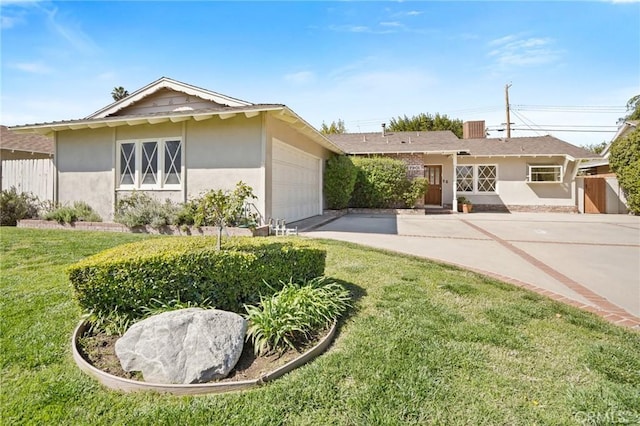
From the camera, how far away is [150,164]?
1004 centimetres

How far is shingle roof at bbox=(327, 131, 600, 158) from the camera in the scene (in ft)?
56.6

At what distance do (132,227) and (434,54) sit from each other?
38.2 ft

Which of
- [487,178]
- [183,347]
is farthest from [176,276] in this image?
[487,178]

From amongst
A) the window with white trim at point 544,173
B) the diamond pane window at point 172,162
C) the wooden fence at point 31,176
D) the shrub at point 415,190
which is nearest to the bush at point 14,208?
the wooden fence at point 31,176

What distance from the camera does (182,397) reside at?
7.63ft

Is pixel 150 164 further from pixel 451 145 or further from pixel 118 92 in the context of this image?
pixel 118 92

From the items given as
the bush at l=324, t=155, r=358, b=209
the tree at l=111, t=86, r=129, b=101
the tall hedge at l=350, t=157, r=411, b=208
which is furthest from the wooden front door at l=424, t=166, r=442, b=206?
the tree at l=111, t=86, r=129, b=101

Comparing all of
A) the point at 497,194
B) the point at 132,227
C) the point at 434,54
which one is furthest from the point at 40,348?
the point at 497,194

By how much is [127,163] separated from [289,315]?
9.73 meters

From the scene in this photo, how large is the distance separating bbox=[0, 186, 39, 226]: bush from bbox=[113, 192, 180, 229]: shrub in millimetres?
4073

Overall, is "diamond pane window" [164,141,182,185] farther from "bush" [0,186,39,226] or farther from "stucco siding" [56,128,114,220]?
"bush" [0,186,39,226]

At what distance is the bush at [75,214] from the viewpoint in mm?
9828

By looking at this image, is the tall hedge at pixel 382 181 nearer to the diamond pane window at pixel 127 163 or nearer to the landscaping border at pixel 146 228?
the landscaping border at pixel 146 228

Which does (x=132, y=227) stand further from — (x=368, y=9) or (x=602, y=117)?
(x=602, y=117)
